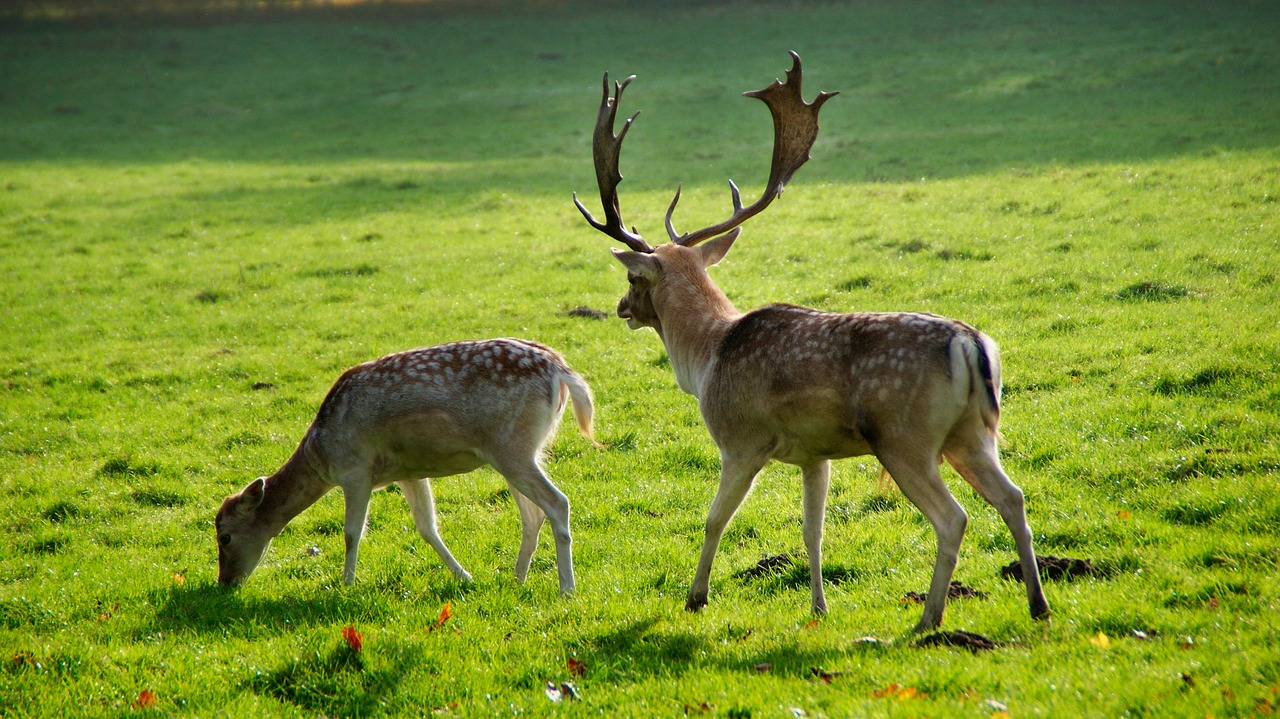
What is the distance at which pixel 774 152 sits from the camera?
800 cm

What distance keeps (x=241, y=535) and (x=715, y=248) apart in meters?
3.97

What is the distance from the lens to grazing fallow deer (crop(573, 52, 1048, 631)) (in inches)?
207

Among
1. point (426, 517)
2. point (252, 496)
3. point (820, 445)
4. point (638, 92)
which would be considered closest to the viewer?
point (820, 445)

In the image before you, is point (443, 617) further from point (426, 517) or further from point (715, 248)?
point (715, 248)

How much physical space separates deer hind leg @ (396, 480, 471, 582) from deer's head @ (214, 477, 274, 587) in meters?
Answer: 1.03

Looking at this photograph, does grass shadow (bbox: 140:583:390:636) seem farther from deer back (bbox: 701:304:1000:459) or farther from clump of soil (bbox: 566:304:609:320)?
clump of soil (bbox: 566:304:609:320)

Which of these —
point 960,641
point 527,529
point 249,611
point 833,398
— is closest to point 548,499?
point 527,529

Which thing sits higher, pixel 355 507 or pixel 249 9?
pixel 249 9

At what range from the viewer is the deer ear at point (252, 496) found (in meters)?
7.23

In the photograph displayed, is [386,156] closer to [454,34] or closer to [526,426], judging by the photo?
[454,34]

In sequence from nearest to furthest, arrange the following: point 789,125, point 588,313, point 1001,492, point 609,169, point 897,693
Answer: point 897,693 < point 1001,492 < point 609,169 < point 789,125 < point 588,313

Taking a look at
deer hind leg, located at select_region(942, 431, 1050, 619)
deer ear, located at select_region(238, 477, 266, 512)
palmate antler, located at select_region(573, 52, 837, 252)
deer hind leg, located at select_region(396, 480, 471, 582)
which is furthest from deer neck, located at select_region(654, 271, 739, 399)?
deer ear, located at select_region(238, 477, 266, 512)

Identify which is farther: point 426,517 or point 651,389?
point 651,389

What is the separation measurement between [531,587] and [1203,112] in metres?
21.4
